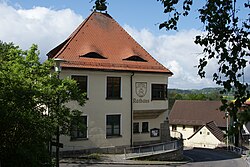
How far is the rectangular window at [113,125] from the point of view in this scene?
26672mm

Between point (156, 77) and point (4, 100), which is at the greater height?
point (156, 77)

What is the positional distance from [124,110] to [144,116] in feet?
7.26

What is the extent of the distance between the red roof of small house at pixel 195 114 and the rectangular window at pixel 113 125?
32512mm

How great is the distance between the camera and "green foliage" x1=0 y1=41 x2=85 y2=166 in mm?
11438

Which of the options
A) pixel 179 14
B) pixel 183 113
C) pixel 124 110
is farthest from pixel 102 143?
pixel 183 113

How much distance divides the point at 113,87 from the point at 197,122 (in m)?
34.2

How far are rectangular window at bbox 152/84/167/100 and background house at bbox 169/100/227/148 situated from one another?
24590 mm

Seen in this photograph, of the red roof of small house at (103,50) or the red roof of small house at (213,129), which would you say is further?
the red roof of small house at (213,129)

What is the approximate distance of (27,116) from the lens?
37.7ft

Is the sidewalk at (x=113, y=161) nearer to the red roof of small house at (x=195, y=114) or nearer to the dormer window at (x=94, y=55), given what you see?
the dormer window at (x=94, y=55)

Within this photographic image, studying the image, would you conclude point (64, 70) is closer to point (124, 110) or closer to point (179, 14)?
point (124, 110)

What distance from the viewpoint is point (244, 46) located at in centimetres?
377

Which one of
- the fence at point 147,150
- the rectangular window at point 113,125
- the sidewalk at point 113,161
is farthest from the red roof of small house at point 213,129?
the rectangular window at point 113,125

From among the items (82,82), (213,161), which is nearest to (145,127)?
(82,82)
